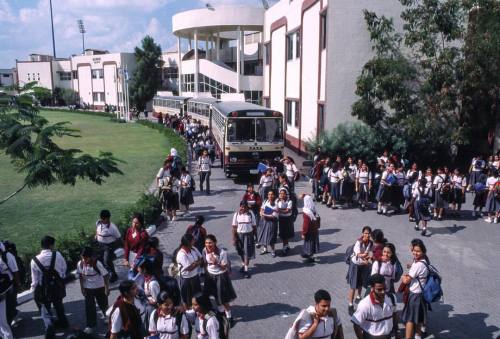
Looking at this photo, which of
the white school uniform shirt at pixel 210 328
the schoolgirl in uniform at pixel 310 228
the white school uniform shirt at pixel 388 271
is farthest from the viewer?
the schoolgirl in uniform at pixel 310 228

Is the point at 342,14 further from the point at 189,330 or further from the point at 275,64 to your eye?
the point at 189,330

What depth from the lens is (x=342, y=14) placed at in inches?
768

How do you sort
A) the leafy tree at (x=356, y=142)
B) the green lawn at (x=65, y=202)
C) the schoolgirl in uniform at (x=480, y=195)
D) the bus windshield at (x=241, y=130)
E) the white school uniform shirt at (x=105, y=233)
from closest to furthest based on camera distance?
the white school uniform shirt at (x=105, y=233), the green lawn at (x=65, y=202), the schoolgirl in uniform at (x=480, y=195), the leafy tree at (x=356, y=142), the bus windshield at (x=241, y=130)

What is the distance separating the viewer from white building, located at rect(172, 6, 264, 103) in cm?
4203

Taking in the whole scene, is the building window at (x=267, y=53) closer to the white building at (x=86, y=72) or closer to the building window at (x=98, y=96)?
the white building at (x=86, y=72)

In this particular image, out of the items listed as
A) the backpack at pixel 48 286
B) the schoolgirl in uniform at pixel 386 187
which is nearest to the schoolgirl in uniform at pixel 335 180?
the schoolgirl in uniform at pixel 386 187

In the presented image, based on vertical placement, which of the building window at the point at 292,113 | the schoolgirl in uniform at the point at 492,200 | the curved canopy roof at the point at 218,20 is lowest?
the schoolgirl in uniform at the point at 492,200

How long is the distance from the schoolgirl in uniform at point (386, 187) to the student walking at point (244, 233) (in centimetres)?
554

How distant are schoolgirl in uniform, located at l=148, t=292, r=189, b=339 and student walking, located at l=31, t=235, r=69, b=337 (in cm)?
227

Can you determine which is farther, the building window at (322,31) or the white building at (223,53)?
the white building at (223,53)

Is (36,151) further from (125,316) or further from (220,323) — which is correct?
(220,323)

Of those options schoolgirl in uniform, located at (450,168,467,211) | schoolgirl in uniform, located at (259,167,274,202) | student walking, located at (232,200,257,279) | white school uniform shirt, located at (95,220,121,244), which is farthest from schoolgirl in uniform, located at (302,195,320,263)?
schoolgirl in uniform, located at (450,168,467,211)

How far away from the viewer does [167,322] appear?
5.39m

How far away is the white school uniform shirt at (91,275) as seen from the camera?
699cm
